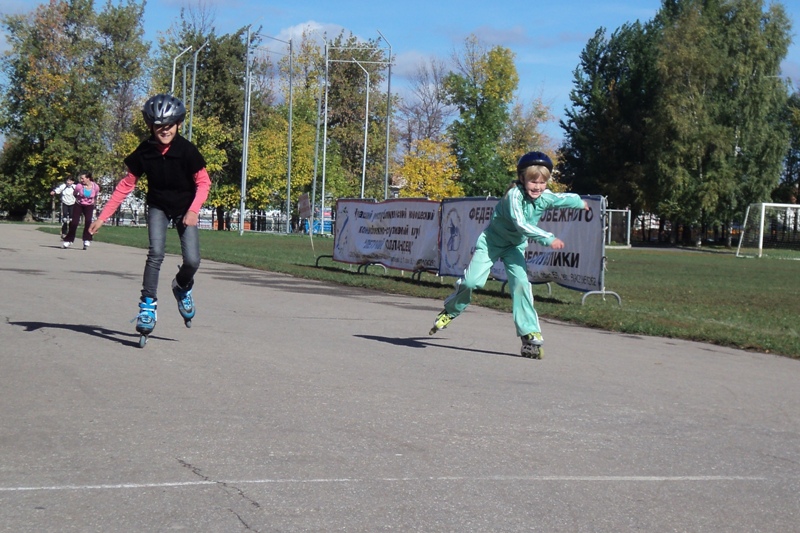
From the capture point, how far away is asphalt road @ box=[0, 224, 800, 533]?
4410 millimetres

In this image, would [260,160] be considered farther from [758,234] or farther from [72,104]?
[758,234]

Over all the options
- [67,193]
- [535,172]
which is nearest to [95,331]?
[535,172]

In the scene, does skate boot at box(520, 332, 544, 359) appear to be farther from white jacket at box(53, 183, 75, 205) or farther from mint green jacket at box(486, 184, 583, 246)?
white jacket at box(53, 183, 75, 205)

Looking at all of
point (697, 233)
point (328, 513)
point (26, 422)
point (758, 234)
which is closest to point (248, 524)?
point (328, 513)

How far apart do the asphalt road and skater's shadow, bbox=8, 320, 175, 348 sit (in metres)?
0.03

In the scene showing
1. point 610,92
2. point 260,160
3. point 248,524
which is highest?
point 610,92

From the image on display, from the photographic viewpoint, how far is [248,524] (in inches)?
162

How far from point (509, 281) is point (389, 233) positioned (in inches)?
468

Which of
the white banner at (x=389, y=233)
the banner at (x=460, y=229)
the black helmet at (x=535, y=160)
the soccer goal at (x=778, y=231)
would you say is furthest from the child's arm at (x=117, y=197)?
the soccer goal at (x=778, y=231)

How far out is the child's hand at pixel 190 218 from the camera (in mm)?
8812

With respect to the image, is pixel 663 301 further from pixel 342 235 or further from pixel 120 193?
pixel 120 193

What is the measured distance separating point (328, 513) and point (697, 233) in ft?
249

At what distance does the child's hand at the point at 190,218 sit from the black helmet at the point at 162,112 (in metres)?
0.75

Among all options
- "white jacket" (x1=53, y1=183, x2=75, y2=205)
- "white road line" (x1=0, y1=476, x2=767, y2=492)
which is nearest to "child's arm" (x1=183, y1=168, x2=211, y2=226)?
"white road line" (x1=0, y1=476, x2=767, y2=492)
